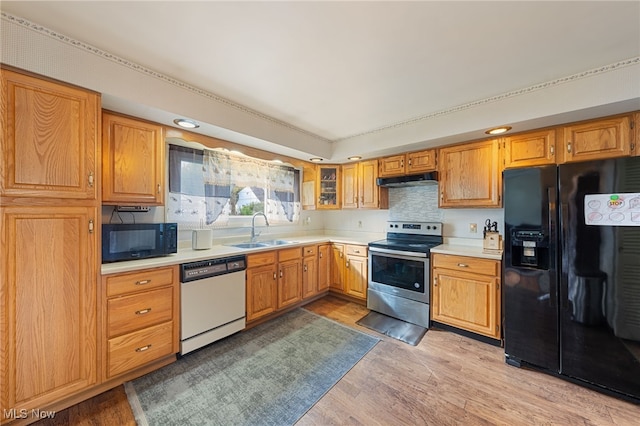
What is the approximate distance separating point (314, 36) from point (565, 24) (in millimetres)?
1446

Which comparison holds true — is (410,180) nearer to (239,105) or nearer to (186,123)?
(239,105)

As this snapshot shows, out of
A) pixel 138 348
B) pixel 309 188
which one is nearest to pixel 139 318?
pixel 138 348

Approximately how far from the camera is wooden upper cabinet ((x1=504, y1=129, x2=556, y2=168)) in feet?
7.37

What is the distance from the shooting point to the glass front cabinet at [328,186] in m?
3.93

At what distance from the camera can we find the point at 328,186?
4.00 metres

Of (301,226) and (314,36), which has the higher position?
(314,36)

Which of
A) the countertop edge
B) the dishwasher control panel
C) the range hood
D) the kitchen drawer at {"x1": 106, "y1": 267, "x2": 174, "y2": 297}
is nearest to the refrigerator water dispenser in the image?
the countertop edge

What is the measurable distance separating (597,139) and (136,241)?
393cm

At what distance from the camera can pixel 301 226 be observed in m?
4.20

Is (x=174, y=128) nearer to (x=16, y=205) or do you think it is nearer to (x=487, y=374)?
(x=16, y=205)

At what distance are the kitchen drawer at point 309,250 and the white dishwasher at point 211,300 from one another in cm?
92

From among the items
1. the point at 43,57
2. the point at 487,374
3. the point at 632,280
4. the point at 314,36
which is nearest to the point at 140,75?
the point at 43,57

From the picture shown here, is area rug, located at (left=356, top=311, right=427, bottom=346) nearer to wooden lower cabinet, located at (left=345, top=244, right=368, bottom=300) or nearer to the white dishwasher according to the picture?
wooden lower cabinet, located at (left=345, top=244, right=368, bottom=300)

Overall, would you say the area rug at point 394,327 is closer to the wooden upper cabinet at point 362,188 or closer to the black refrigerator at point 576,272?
the black refrigerator at point 576,272
